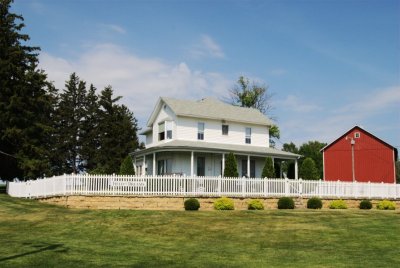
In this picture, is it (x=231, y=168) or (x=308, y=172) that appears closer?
(x=231, y=168)

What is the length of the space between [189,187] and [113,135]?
32.3 m

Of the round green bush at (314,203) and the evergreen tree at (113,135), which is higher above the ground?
the evergreen tree at (113,135)

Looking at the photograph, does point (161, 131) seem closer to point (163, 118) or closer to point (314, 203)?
point (163, 118)

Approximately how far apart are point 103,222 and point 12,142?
2469 centimetres

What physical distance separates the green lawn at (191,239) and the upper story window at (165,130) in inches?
644

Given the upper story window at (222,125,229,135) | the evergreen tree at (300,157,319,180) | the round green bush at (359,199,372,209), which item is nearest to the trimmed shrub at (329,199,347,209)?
the round green bush at (359,199,372,209)

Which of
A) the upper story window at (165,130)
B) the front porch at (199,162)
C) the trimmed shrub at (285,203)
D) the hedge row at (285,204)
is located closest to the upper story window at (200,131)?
the front porch at (199,162)

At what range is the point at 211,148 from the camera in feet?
113

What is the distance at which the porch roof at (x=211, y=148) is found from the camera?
111 ft

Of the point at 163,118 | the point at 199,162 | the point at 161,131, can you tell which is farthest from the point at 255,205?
the point at 163,118

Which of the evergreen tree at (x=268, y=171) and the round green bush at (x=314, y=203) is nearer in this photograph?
the round green bush at (x=314, y=203)

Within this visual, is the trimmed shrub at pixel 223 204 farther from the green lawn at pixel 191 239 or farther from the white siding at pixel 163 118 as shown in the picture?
the white siding at pixel 163 118

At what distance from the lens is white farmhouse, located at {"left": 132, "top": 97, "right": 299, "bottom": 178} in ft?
118

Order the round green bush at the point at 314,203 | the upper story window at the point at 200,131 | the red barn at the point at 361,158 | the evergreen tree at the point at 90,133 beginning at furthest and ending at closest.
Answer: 1. the evergreen tree at the point at 90,133
2. the red barn at the point at 361,158
3. the upper story window at the point at 200,131
4. the round green bush at the point at 314,203
